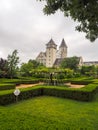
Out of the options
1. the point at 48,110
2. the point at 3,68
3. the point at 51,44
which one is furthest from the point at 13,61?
the point at 51,44

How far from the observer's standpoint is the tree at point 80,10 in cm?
576

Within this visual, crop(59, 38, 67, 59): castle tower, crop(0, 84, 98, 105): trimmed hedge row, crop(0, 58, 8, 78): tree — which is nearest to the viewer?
crop(0, 84, 98, 105): trimmed hedge row

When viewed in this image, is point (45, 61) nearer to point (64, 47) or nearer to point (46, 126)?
point (64, 47)

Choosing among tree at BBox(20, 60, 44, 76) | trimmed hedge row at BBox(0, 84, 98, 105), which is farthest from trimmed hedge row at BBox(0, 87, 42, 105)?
tree at BBox(20, 60, 44, 76)

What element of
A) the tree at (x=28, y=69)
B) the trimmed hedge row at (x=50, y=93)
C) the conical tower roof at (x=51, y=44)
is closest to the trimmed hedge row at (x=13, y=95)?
the trimmed hedge row at (x=50, y=93)

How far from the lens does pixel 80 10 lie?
19.7ft

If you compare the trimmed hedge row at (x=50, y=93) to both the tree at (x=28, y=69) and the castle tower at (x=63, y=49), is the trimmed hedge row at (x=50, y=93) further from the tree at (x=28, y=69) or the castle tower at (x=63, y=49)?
the castle tower at (x=63, y=49)

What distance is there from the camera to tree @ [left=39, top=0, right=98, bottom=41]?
18.9 feet

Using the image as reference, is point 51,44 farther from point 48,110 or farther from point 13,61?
point 48,110

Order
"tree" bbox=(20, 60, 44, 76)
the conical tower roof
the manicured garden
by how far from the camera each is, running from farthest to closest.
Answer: the conical tower roof → "tree" bbox=(20, 60, 44, 76) → the manicured garden

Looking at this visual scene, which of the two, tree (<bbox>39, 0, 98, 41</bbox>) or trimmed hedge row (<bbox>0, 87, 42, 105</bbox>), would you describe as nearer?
tree (<bbox>39, 0, 98, 41</bbox>)

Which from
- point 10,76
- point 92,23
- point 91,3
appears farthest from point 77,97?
point 10,76

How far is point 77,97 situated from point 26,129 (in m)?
8.57

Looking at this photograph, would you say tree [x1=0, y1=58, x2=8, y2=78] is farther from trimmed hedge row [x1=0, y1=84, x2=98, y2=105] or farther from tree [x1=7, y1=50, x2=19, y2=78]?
trimmed hedge row [x1=0, y1=84, x2=98, y2=105]
